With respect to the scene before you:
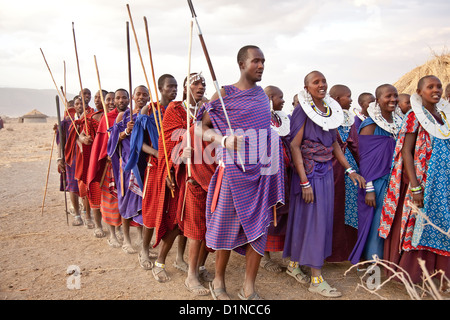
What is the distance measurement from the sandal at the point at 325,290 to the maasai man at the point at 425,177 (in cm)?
66

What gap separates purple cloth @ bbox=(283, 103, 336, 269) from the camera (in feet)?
12.3

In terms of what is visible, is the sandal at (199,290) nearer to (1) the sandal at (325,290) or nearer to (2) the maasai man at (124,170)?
(1) the sandal at (325,290)

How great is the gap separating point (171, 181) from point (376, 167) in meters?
2.20

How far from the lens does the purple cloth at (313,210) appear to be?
3.74m

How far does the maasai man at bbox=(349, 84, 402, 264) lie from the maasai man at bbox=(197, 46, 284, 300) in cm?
124

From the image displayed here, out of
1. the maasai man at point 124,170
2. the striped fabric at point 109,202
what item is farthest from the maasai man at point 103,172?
the maasai man at point 124,170

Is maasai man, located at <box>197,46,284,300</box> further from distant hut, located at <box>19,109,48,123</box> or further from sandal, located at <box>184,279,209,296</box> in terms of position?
distant hut, located at <box>19,109,48,123</box>

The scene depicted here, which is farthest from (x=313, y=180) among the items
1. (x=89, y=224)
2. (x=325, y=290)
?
(x=89, y=224)

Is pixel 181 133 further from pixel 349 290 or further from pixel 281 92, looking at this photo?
pixel 349 290

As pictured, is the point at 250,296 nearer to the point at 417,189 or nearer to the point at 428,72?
the point at 417,189

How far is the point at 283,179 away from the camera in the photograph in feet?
11.6

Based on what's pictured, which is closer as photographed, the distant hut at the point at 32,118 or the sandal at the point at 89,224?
the sandal at the point at 89,224
